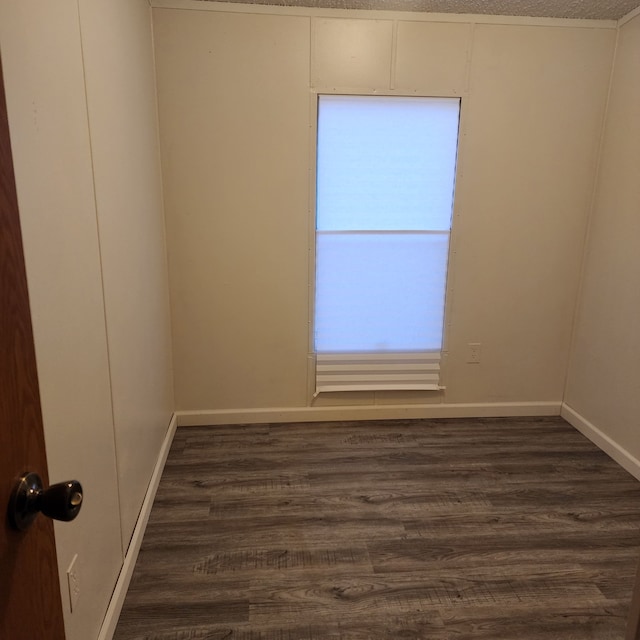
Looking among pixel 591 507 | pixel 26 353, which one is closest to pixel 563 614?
pixel 591 507

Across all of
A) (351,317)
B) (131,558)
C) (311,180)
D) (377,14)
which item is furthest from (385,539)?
(377,14)

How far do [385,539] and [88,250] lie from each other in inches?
67.6

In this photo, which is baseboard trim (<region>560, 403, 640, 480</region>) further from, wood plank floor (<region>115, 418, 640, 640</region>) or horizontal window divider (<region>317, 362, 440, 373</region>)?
horizontal window divider (<region>317, 362, 440, 373</region>)

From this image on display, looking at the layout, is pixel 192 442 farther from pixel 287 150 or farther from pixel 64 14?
pixel 64 14

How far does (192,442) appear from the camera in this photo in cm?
297

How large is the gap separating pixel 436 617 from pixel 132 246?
6.33 ft

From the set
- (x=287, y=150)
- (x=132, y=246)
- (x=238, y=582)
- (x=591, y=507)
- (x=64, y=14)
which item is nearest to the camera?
(x=64, y=14)

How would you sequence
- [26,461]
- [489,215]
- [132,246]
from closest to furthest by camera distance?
[26,461] → [132,246] → [489,215]

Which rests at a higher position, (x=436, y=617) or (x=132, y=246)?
(x=132, y=246)

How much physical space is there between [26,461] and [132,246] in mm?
1553

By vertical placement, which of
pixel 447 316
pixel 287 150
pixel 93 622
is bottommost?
pixel 93 622

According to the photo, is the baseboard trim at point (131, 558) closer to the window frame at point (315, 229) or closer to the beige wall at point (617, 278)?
the window frame at point (315, 229)

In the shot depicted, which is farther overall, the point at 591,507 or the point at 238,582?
the point at 591,507

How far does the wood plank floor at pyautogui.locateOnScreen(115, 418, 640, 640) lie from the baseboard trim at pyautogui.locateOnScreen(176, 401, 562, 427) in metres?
0.12
